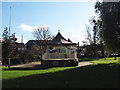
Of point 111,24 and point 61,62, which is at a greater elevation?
point 111,24

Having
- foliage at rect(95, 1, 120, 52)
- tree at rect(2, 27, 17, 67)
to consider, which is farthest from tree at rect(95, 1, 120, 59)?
tree at rect(2, 27, 17, 67)

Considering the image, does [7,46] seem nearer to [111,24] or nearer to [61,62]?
[61,62]

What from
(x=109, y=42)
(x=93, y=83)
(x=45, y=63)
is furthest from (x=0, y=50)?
(x=93, y=83)

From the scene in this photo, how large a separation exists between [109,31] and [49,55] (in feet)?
37.2

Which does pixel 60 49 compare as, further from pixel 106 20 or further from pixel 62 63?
pixel 106 20

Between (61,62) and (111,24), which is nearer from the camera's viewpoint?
(111,24)

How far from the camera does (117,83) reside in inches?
300

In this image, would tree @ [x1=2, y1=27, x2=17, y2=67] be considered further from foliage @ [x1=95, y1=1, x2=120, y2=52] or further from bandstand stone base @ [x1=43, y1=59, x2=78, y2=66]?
foliage @ [x1=95, y1=1, x2=120, y2=52]

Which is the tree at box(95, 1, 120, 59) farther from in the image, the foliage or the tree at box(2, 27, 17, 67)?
the tree at box(2, 27, 17, 67)

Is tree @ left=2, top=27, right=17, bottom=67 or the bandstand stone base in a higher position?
tree @ left=2, top=27, right=17, bottom=67

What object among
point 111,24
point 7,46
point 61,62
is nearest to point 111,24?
point 111,24

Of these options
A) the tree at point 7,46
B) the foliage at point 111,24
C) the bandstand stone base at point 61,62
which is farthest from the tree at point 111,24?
the tree at point 7,46

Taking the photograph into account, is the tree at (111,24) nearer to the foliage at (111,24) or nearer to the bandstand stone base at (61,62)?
the foliage at (111,24)

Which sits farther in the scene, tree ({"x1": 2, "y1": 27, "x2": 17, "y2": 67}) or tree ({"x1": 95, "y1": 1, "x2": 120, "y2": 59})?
tree ({"x1": 2, "y1": 27, "x2": 17, "y2": 67})
